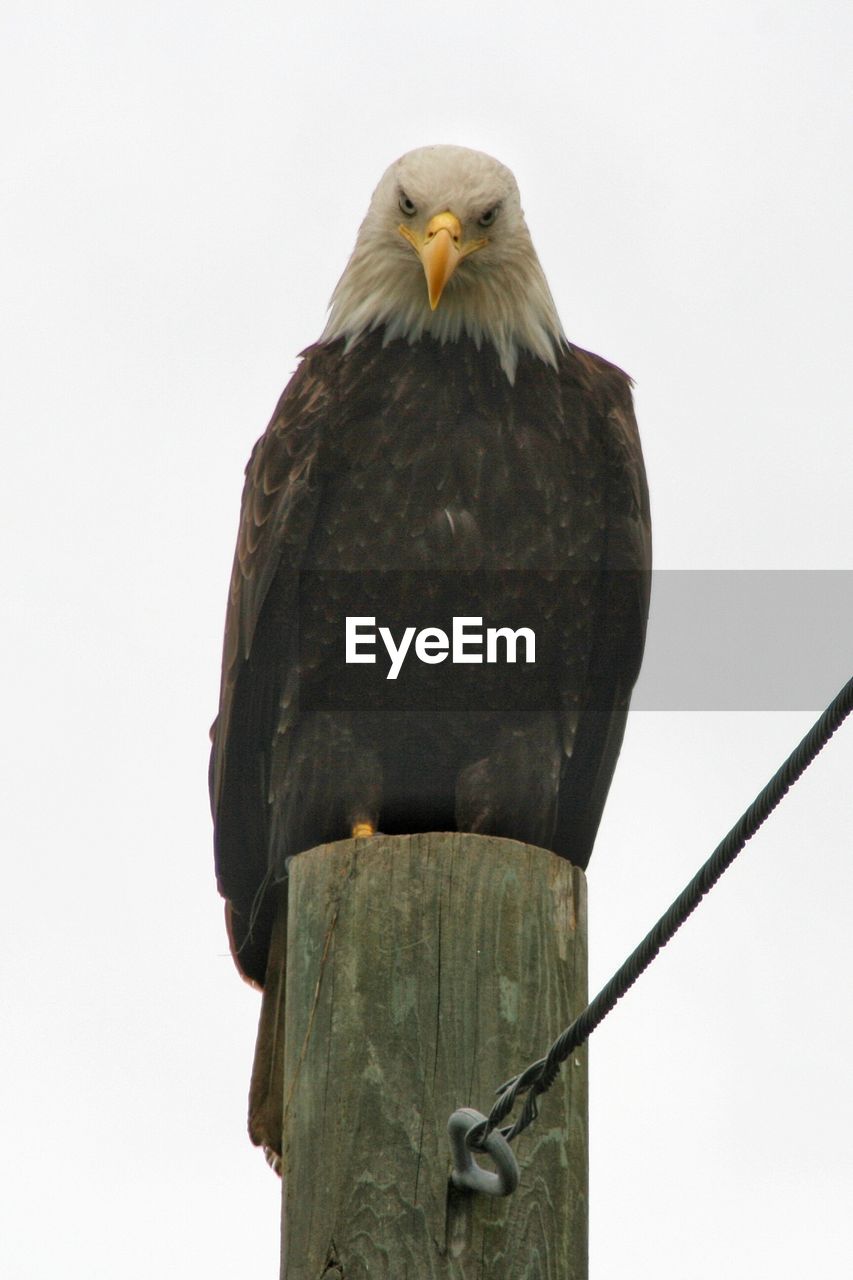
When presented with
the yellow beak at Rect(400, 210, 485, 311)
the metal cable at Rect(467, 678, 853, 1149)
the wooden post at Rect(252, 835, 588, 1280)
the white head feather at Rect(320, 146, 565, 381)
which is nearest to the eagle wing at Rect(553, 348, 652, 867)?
the white head feather at Rect(320, 146, 565, 381)

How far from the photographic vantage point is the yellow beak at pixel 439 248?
5.48 m

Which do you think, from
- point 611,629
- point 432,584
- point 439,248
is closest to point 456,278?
point 439,248

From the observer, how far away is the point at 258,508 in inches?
222

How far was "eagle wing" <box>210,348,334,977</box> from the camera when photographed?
5.54 meters

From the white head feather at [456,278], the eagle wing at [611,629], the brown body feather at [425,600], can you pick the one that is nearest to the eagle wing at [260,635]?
the brown body feather at [425,600]

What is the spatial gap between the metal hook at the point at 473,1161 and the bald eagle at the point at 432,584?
2.16 metres

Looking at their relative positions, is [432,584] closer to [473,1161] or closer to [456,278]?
[456,278]

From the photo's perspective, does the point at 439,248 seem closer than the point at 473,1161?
No

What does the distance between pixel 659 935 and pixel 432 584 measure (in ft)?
7.99

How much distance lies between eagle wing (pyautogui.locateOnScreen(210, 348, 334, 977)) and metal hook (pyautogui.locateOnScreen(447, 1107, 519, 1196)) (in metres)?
2.33

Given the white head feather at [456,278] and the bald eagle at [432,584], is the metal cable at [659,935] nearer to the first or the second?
the bald eagle at [432,584]

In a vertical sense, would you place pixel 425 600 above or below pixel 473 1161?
above

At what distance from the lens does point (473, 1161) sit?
324 centimetres

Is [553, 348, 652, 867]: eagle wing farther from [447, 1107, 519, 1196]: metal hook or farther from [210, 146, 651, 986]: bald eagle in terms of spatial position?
[447, 1107, 519, 1196]: metal hook
